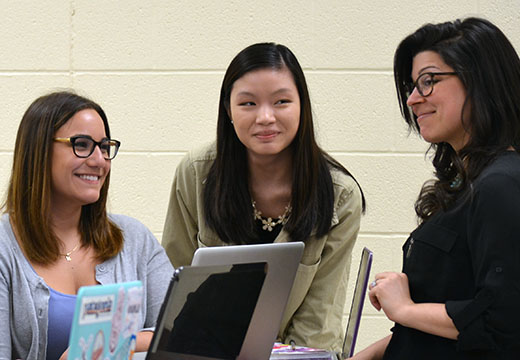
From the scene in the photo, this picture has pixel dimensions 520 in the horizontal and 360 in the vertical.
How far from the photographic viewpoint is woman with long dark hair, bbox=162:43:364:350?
6.13 ft

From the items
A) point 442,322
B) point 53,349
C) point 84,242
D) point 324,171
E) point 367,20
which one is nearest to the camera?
point 442,322

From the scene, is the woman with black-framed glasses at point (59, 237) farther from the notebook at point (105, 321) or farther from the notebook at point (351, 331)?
the notebook at point (105, 321)

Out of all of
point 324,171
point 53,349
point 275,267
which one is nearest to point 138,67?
point 324,171

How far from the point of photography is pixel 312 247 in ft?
6.29

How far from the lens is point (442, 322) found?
49.1 inches

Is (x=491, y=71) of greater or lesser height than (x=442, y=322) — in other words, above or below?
above

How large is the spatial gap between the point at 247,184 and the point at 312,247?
0.27m

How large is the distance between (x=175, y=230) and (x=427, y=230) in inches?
36.7

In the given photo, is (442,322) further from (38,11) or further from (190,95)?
(38,11)

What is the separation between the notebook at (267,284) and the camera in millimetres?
1266

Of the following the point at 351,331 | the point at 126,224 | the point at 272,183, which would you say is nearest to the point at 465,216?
the point at 351,331

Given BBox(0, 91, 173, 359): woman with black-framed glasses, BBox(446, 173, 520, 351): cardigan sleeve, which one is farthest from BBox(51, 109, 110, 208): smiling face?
BBox(446, 173, 520, 351): cardigan sleeve

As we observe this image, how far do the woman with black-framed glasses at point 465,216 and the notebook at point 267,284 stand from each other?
182mm

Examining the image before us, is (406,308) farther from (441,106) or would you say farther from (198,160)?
(198,160)
